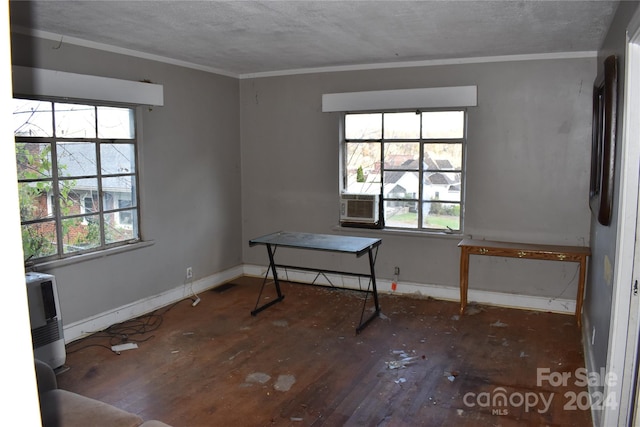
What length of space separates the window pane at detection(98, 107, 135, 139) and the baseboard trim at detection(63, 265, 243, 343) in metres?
1.62

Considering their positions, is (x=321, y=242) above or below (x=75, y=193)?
below

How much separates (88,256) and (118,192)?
677 mm

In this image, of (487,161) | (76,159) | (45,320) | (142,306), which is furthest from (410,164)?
(45,320)

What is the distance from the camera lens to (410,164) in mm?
5348

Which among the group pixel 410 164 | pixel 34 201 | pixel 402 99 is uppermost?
pixel 402 99

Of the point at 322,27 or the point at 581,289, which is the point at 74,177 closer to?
the point at 322,27

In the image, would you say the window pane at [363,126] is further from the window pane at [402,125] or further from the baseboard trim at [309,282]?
the baseboard trim at [309,282]

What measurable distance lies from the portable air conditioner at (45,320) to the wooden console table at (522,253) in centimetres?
352

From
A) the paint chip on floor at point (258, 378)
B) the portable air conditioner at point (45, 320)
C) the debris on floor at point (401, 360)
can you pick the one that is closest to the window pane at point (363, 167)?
the debris on floor at point (401, 360)

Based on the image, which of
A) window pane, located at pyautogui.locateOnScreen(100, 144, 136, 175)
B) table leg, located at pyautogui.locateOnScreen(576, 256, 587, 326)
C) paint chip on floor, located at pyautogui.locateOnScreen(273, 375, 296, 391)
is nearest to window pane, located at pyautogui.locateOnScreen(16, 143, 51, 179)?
window pane, located at pyautogui.locateOnScreen(100, 144, 136, 175)

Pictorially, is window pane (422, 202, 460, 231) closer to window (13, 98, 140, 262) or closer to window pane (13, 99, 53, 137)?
window (13, 98, 140, 262)

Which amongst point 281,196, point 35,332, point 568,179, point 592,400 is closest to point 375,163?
point 281,196

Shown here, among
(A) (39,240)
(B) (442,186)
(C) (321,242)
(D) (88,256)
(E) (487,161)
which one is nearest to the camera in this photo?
(A) (39,240)

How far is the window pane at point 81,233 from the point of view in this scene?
4199mm
